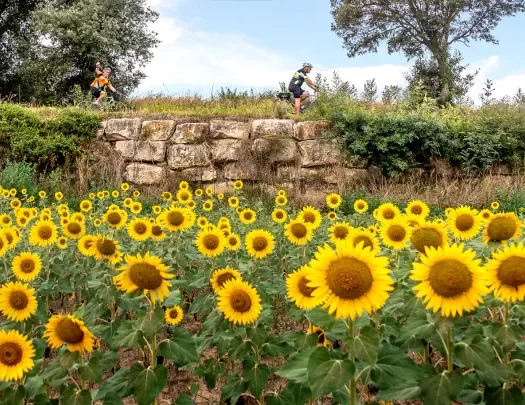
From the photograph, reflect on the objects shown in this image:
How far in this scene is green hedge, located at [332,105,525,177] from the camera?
10.9 m

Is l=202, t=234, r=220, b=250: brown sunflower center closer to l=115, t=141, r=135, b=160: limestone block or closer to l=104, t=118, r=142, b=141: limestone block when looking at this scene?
l=115, t=141, r=135, b=160: limestone block

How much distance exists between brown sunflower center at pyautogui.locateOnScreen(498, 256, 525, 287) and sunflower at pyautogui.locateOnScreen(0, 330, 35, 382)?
1603 mm

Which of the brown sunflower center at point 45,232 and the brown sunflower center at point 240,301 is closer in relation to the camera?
the brown sunflower center at point 240,301

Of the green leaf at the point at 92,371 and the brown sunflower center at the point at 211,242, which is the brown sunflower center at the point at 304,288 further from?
the brown sunflower center at the point at 211,242

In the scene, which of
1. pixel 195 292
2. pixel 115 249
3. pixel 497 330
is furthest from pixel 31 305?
pixel 195 292

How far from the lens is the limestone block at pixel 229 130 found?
1133 cm

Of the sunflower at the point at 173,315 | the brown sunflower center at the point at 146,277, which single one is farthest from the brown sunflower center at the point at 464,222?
the brown sunflower center at the point at 146,277

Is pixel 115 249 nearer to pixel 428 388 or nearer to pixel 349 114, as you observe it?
pixel 428 388

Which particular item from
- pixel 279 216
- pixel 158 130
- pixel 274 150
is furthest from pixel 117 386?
pixel 158 130

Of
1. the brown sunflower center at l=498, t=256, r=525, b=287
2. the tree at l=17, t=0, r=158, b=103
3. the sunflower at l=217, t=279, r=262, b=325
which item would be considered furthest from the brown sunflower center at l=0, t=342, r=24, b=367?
the tree at l=17, t=0, r=158, b=103

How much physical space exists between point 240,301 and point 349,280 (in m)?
0.64

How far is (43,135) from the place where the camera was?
38.4 ft

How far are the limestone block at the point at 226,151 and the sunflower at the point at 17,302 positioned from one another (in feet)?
30.1

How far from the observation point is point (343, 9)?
25.2m
